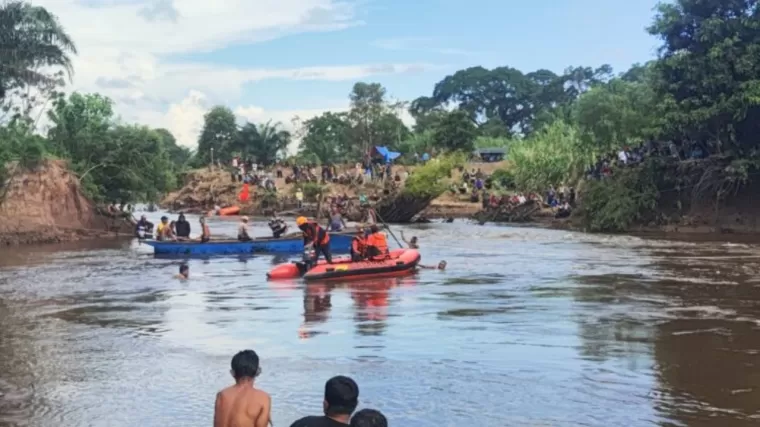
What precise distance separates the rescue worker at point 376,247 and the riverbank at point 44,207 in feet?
69.4

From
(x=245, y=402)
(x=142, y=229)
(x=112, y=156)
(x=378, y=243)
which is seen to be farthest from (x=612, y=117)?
(x=245, y=402)

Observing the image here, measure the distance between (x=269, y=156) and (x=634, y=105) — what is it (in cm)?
3746

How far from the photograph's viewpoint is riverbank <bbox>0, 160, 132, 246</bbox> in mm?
38438

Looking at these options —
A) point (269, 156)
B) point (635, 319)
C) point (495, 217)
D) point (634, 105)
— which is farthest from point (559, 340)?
point (269, 156)

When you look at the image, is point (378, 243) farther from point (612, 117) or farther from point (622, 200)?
point (612, 117)

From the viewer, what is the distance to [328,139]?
8919 cm

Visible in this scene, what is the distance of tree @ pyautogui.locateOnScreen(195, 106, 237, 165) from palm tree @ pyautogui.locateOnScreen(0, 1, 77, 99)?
156ft

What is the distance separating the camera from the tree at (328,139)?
83.8 m

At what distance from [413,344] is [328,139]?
250 ft

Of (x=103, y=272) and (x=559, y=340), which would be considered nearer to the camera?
(x=559, y=340)

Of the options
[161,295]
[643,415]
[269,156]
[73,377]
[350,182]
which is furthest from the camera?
[269,156]

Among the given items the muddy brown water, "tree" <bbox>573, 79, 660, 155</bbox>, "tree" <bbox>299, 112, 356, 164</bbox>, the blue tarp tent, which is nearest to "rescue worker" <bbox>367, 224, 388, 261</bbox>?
the muddy brown water

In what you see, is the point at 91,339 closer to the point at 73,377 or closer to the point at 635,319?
the point at 73,377

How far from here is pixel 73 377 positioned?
11891 mm
